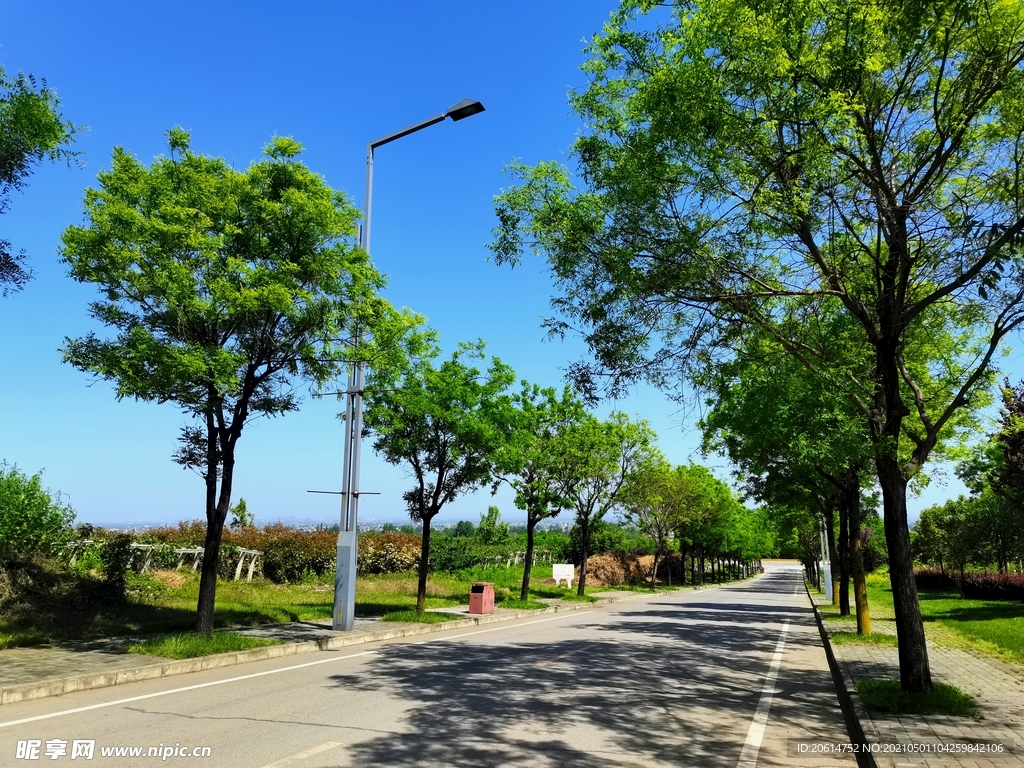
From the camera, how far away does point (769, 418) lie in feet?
46.0

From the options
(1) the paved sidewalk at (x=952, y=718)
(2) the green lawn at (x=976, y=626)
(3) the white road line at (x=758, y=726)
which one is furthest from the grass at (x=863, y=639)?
(3) the white road line at (x=758, y=726)

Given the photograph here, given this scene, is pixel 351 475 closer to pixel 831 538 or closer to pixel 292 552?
pixel 292 552

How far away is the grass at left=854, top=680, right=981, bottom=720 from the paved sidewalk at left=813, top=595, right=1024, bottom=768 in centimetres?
13

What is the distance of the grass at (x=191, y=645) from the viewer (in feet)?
36.3

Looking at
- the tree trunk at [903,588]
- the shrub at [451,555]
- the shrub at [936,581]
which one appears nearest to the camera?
the tree trunk at [903,588]

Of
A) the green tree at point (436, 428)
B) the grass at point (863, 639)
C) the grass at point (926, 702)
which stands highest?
the green tree at point (436, 428)

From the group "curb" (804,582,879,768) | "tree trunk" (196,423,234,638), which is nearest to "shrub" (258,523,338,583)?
"tree trunk" (196,423,234,638)

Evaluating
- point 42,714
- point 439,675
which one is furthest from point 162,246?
point 439,675

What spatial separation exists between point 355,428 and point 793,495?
14853 mm

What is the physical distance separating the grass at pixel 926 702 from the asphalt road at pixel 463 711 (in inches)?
20.8

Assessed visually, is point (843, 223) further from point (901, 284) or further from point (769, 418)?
point (769, 418)

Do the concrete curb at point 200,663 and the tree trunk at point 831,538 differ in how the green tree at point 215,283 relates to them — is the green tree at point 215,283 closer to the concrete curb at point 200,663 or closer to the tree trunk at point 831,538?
the concrete curb at point 200,663

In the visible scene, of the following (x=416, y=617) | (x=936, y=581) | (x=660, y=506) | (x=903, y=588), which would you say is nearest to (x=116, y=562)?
(x=416, y=617)

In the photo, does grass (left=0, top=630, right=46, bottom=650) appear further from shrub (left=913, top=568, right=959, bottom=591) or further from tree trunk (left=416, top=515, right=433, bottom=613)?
shrub (left=913, top=568, right=959, bottom=591)
